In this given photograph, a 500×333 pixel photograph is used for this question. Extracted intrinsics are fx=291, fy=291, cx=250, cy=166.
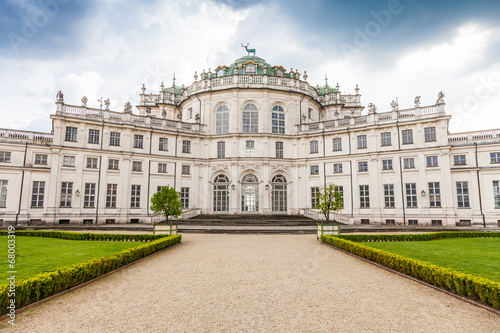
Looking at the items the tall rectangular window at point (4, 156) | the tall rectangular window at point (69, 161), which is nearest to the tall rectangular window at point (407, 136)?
the tall rectangular window at point (69, 161)

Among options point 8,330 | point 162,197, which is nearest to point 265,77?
point 162,197

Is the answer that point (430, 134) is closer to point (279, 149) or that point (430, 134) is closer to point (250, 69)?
point (279, 149)

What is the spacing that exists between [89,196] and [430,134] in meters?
37.9

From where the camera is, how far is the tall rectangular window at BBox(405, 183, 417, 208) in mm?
31734

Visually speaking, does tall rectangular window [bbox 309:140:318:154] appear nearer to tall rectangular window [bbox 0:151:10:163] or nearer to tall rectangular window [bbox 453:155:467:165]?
tall rectangular window [bbox 453:155:467:165]

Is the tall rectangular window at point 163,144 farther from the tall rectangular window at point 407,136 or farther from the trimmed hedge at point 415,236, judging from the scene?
the tall rectangular window at point 407,136

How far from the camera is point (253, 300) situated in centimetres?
768

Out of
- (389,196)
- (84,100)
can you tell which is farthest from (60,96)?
(389,196)

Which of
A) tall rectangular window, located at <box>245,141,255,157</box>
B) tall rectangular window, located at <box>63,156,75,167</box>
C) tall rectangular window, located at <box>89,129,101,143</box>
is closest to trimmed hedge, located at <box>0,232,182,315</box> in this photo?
tall rectangular window, located at <box>63,156,75,167</box>

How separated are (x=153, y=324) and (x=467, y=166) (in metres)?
35.7

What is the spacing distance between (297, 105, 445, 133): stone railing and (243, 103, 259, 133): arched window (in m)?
5.90

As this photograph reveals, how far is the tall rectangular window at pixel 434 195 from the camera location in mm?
30789

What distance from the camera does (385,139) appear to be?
112 feet

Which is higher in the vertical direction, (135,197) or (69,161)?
(69,161)
